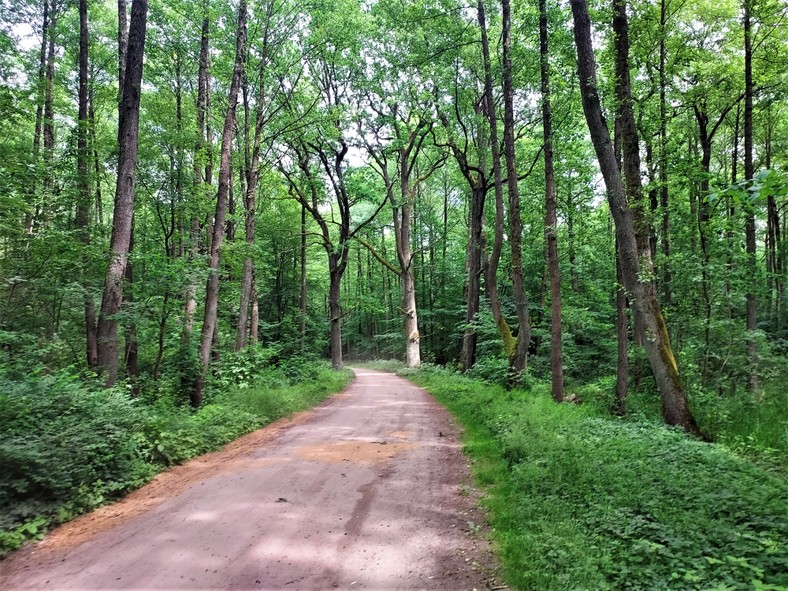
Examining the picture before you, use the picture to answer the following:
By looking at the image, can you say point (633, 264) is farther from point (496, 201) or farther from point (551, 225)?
point (496, 201)

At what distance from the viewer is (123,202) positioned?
9.27 meters

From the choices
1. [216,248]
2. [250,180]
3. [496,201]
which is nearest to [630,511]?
[216,248]

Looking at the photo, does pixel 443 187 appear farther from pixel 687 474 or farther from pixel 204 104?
pixel 687 474

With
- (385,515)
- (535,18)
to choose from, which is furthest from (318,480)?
(535,18)

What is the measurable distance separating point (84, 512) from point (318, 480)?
111 inches

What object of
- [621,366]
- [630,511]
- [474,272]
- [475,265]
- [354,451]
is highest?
[475,265]

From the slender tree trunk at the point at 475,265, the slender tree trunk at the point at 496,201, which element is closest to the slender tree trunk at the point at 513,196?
the slender tree trunk at the point at 496,201

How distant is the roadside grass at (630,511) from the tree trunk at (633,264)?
672 mm

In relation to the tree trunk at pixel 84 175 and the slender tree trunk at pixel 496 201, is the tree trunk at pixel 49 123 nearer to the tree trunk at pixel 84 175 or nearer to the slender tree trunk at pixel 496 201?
the tree trunk at pixel 84 175

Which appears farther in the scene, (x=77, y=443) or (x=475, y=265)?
(x=475, y=265)

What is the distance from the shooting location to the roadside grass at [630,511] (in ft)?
11.3

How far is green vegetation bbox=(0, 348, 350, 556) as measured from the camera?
4.86 meters

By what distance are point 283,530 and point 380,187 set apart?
22.1 meters

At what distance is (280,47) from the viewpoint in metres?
16.2
